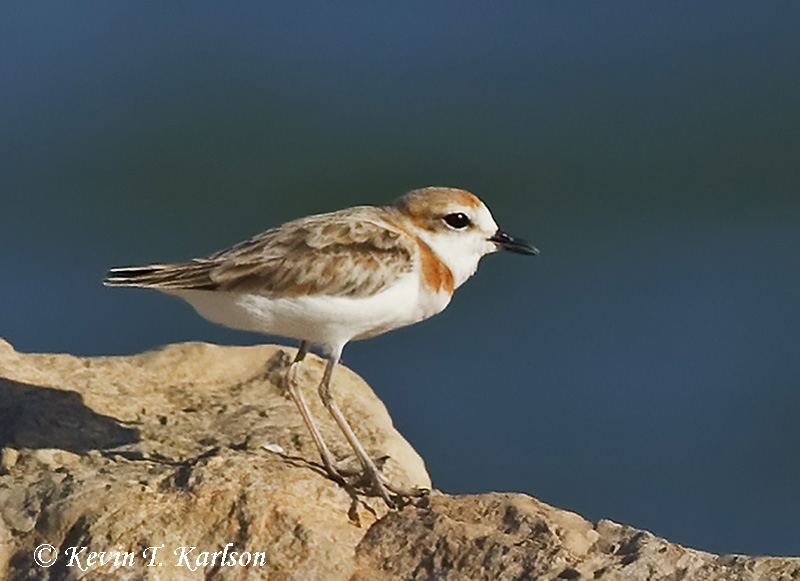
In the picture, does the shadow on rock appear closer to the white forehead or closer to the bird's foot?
the bird's foot

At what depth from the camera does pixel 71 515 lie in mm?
5176

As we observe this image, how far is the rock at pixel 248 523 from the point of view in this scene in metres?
5.03

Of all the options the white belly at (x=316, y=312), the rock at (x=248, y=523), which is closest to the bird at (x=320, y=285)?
the white belly at (x=316, y=312)

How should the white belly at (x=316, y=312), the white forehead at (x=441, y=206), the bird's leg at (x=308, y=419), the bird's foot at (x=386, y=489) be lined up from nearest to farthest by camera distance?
1. the bird's foot at (x=386, y=489)
2. the bird's leg at (x=308, y=419)
3. the white belly at (x=316, y=312)
4. the white forehead at (x=441, y=206)

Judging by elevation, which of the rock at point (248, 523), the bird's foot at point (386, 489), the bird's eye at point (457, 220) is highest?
the bird's eye at point (457, 220)

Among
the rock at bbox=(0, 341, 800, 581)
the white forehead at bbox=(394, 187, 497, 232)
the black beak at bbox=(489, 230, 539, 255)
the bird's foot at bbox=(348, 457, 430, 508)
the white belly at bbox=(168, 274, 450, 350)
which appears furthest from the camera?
the black beak at bbox=(489, 230, 539, 255)

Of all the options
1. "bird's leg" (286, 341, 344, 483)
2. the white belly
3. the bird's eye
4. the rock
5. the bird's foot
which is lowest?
the rock

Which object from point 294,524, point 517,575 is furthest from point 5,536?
point 517,575

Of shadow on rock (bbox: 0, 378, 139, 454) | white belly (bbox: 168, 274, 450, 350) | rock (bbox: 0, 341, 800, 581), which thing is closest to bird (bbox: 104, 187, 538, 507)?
white belly (bbox: 168, 274, 450, 350)

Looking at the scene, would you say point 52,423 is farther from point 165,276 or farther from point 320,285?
point 320,285

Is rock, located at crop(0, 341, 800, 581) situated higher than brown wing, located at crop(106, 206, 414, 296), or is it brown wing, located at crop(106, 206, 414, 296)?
brown wing, located at crop(106, 206, 414, 296)

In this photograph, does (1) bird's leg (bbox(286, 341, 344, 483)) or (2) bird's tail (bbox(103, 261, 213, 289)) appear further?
(2) bird's tail (bbox(103, 261, 213, 289))

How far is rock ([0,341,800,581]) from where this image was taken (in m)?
5.03

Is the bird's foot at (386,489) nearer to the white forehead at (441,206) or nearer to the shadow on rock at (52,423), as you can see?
the shadow on rock at (52,423)
